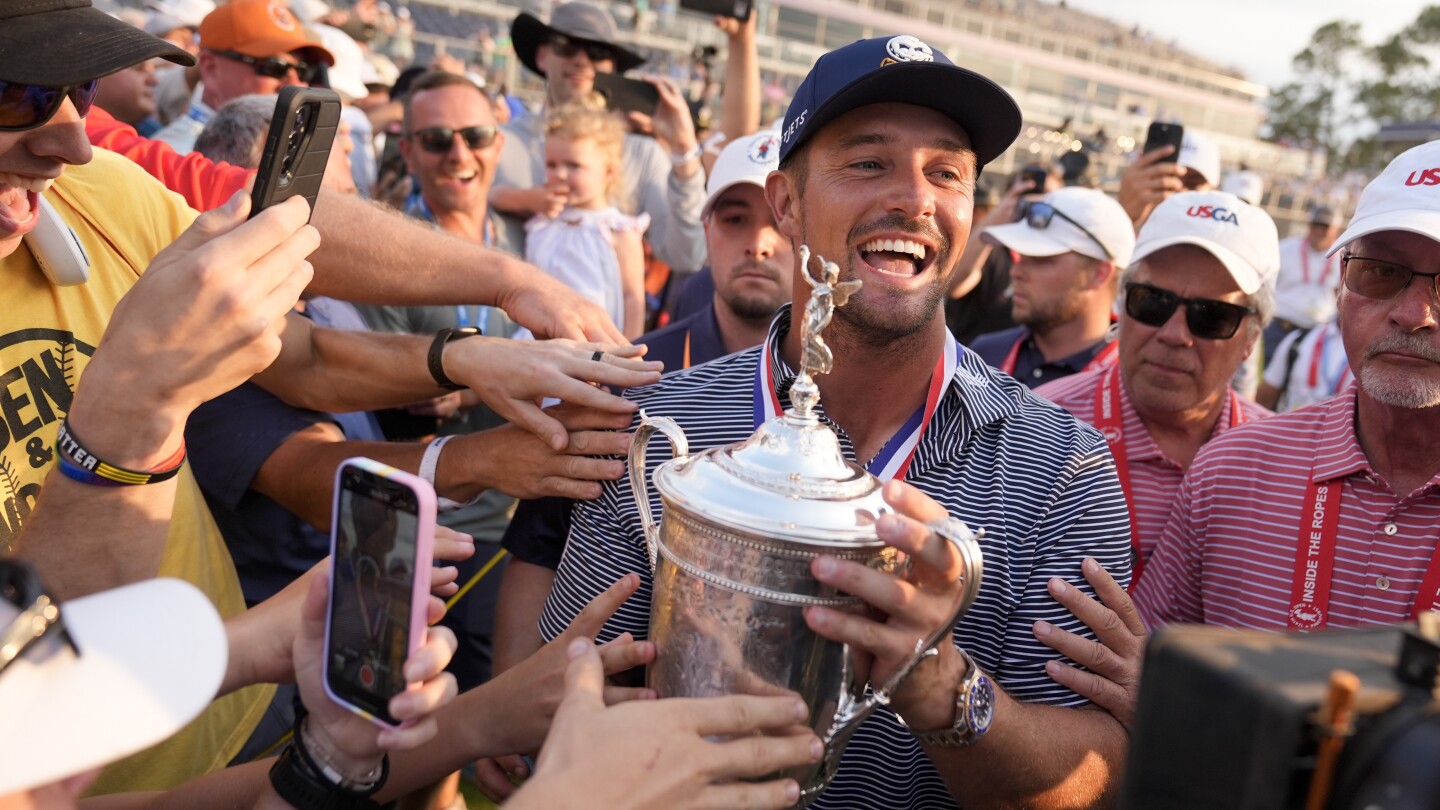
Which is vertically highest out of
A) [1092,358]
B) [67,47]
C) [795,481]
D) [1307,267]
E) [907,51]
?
[907,51]

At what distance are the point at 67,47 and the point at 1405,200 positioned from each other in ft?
8.83

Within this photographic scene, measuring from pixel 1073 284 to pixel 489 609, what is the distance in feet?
9.30

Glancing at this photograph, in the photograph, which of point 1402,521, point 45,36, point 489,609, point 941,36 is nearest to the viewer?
point 45,36

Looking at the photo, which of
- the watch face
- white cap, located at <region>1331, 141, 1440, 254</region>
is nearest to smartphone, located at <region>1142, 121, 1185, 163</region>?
white cap, located at <region>1331, 141, 1440, 254</region>

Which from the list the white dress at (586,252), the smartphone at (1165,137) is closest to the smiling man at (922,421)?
the white dress at (586,252)

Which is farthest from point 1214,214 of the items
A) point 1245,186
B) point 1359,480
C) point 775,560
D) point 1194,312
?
point 1245,186

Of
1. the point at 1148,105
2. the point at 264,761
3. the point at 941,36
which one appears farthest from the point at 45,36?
the point at 1148,105

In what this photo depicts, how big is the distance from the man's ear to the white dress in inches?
101

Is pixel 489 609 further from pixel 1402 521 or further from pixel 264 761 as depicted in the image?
pixel 1402 521

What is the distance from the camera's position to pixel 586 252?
204 inches

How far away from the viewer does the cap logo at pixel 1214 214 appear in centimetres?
340

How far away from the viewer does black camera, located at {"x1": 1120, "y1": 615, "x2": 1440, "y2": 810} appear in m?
0.98

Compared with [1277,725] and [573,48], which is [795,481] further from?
[573,48]

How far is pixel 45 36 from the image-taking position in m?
1.81
